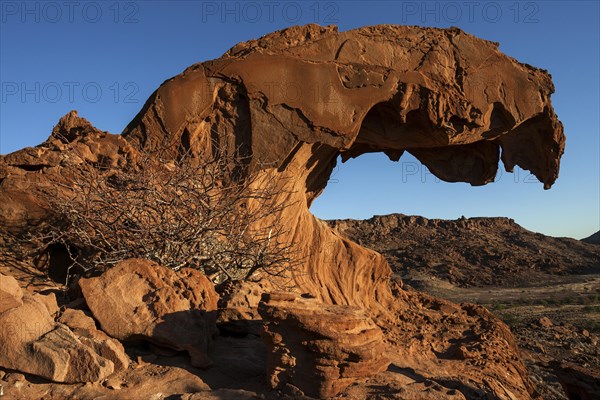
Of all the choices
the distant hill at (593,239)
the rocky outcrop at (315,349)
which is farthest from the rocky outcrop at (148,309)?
the distant hill at (593,239)

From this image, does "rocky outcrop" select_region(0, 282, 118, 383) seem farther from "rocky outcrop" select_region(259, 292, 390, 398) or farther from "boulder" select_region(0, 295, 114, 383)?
"rocky outcrop" select_region(259, 292, 390, 398)

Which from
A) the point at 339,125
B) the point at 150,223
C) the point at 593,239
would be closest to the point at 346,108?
the point at 339,125

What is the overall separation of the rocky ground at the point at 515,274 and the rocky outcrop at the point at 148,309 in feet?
13.1

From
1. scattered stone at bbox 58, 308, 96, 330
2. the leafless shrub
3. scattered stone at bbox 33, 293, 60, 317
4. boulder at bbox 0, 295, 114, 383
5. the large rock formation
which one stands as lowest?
boulder at bbox 0, 295, 114, 383

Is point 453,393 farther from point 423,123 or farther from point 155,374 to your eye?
point 423,123

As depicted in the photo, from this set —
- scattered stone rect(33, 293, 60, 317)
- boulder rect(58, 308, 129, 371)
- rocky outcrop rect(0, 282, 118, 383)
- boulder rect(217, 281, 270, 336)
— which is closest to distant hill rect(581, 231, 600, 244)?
boulder rect(217, 281, 270, 336)

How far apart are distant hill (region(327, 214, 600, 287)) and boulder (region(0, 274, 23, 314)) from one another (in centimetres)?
2630

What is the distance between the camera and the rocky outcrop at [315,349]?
367 cm

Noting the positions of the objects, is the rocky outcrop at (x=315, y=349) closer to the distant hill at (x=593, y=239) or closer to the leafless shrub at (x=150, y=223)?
the leafless shrub at (x=150, y=223)

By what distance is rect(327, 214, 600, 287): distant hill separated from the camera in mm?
29422

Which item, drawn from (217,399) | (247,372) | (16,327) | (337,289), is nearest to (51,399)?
(16,327)

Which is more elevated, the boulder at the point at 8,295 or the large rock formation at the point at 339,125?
the large rock formation at the point at 339,125

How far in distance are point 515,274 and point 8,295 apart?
29.4 m

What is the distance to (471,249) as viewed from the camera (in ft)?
110
